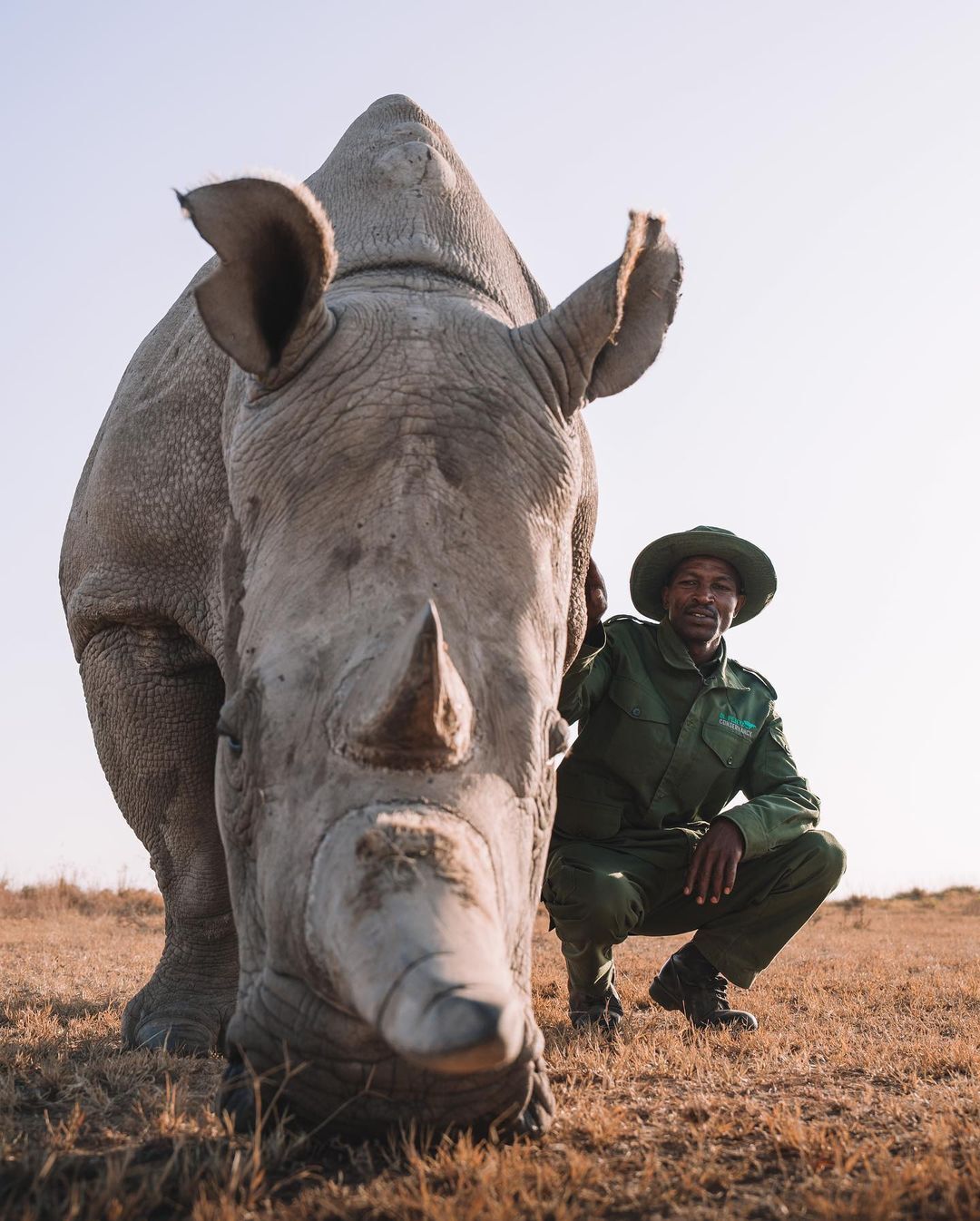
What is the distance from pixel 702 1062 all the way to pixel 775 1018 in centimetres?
152

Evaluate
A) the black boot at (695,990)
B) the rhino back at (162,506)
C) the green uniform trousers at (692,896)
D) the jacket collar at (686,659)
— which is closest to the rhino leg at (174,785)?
the rhino back at (162,506)

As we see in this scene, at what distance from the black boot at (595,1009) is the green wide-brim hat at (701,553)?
165 cm

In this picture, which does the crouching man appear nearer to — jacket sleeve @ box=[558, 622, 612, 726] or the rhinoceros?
jacket sleeve @ box=[558, 622, 612, 726]

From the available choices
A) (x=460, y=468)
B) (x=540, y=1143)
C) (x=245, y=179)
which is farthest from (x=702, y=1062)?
(x=245, y=179)

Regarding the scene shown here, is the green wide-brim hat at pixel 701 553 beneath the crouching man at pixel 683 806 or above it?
Answer: above

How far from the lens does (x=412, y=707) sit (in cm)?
237

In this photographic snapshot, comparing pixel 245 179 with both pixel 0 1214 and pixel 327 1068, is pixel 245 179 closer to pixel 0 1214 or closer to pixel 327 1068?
pixel 327 1068

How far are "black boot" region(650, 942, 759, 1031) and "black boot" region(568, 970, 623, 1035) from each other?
0.19m

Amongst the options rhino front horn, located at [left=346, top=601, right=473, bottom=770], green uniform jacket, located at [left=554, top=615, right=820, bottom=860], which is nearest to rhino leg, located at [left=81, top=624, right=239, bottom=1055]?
green uniform jacket, located at [left=554, top=615, right=820, bottom=860]

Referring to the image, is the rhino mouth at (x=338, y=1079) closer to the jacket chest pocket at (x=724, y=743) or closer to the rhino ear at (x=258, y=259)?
the rhino ear at (x=258, y=259)

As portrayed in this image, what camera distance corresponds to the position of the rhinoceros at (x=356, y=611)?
234 cm

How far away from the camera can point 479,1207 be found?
2.17m

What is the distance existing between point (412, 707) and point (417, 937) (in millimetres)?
448

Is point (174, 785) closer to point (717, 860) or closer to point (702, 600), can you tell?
point (717, 860)
